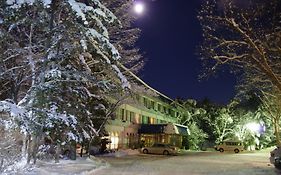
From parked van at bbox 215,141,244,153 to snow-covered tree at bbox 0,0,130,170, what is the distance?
1579 inches

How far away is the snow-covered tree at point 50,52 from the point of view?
1477cm

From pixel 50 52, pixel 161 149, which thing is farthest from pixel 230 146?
pixel 50 52

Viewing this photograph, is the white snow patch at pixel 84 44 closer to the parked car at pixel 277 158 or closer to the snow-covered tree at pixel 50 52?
the snow-covered tree at pixel 50 52

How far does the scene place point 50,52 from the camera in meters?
18.2

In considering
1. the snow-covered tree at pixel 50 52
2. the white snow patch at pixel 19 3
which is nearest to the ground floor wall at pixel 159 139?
the snow-covered tree at pixel 50 52

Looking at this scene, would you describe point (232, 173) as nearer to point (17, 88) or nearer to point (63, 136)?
point (63, 136)

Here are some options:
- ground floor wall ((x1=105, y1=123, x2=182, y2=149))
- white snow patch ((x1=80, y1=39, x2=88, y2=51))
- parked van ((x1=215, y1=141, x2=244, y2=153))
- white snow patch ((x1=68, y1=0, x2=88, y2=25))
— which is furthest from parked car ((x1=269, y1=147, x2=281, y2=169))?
parked van ((x1=215, y1=141, x2=244, y2=153))

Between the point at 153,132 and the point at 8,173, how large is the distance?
4181 centimetres

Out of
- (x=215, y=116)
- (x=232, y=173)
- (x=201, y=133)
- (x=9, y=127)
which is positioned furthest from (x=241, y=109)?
(x=9, y=127)

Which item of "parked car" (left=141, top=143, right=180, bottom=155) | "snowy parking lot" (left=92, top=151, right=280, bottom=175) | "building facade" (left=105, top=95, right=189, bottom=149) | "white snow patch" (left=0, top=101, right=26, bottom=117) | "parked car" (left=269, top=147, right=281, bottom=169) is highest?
"building facade" (left=105, top=95, right=189, bottom=149)

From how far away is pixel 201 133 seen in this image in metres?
64.9

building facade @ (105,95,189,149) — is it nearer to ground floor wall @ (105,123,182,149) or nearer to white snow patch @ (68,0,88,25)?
ground floor wall @ (105,123,182,149)

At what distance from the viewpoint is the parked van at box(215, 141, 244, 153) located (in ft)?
191

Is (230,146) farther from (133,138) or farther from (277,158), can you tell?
(277,158)
